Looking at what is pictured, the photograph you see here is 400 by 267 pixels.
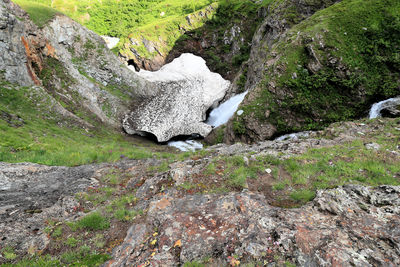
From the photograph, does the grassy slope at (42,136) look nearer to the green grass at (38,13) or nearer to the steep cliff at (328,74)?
the green grass at (38,13)

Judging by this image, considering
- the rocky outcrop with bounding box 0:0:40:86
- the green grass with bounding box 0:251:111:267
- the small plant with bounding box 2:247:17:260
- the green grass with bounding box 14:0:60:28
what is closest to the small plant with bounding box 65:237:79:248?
the green grass with bounding box 0:251:111:267

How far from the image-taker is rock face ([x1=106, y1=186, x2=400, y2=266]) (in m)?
4.47

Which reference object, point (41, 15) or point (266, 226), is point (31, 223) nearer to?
point (266, 226)

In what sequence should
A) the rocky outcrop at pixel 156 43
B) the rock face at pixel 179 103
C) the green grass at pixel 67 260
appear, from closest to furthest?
the green grass at pixel 67 260
the rock face at pixel 179 103
the rocky outcrop at pixel 156 43

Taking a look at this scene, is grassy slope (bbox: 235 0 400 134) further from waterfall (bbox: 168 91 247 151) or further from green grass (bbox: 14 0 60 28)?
green grass (bbox: 14 0 60 28)

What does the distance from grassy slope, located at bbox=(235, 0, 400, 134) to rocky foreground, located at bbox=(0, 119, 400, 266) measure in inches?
534

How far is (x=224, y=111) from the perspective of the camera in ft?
121

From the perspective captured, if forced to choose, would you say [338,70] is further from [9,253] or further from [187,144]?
[9,253]

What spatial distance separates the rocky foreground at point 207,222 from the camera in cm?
Result: 465

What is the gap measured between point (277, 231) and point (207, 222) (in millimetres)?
2044

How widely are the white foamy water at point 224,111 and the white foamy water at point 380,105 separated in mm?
17507

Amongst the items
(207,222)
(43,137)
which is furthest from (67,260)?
→ (43,137)

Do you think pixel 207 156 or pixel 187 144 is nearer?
pixel 207 156

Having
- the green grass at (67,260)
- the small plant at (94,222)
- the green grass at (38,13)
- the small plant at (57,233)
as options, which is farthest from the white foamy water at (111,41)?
the green grass at (67,260)
